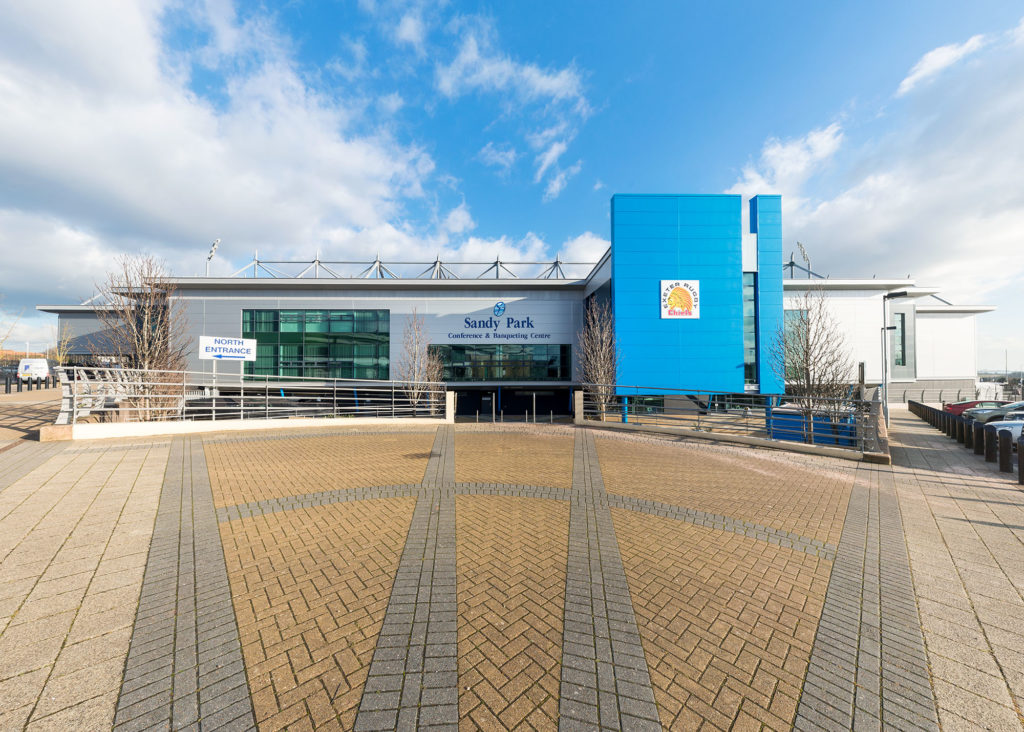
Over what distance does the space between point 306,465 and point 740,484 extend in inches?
315

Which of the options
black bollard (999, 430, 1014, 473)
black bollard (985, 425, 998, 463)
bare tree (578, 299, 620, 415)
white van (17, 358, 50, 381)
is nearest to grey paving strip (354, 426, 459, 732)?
black bollard (999, 430, 1014, 473)

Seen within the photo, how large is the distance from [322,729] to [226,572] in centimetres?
221

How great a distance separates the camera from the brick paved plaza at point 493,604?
7.27ft

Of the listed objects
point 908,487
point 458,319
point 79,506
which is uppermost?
point 458,319

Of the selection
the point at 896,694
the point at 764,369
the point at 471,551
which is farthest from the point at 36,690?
the point at 764,369

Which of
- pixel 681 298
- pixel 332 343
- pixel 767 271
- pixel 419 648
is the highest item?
pixel 767 271

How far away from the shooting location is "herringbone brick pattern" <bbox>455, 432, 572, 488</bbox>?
686 cm

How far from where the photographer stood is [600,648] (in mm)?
2676

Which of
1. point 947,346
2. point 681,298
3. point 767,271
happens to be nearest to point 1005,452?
point 681,298

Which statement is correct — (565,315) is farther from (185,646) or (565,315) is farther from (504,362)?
(185,646)

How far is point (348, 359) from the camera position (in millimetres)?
33438

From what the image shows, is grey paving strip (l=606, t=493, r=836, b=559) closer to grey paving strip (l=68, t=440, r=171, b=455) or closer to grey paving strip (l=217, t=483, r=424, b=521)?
grey paving strip (l=217, t=483, r=424, b=521)

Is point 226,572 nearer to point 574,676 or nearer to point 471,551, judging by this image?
point 471,551

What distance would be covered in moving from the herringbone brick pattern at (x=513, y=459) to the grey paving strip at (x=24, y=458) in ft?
22.2
